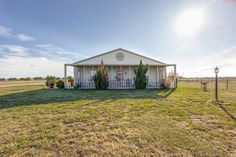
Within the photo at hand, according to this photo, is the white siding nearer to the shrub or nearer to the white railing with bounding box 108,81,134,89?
the white railing with bounding box 108,81,134,89

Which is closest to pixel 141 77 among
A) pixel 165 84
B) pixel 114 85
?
pixel 165 84

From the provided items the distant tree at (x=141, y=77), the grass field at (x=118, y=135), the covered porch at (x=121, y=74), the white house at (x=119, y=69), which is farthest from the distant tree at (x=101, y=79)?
the grass field at (x=118, y=135)

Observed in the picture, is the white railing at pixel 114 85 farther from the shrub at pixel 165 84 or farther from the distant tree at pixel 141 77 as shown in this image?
the shrub at pixel 165 84

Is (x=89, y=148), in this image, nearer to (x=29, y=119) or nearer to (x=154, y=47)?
(x=29, y=119)

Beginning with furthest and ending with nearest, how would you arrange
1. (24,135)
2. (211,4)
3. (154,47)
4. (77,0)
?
(154,47), (77,0), (211,4), (24,135)

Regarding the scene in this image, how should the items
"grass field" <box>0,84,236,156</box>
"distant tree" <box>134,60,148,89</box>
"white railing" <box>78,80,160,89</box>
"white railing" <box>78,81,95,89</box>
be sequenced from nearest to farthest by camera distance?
"grass field" <box>0,84,236,156</box> < "distant tree" <box>134,60,148,89</box> < "white railing" <box>78,80,160,89</box> < "white railing" <box>78,81,95,89</box>

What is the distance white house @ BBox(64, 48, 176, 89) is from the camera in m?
17.2

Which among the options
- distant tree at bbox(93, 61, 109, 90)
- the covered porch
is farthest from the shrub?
distant tree at bbox(93, 61, 109, 90)

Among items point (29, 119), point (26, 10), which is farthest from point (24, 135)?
point (26, 10)

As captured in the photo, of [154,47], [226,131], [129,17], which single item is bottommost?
[226,131]

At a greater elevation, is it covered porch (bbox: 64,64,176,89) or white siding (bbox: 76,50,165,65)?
white siding (bbox: 76,50,165,65)

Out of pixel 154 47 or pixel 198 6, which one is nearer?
pixel 198 6

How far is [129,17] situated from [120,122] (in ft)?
38.8

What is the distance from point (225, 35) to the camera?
1430cm
